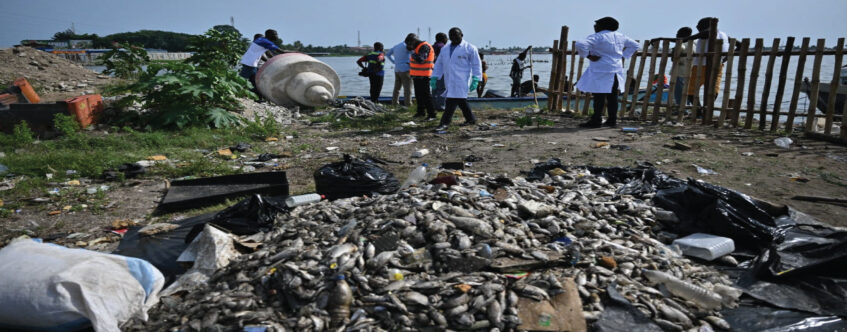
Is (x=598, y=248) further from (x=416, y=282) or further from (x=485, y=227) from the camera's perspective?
(x=416, y=282)

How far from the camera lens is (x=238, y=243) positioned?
3176 millimetres

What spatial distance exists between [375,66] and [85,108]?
593 cm

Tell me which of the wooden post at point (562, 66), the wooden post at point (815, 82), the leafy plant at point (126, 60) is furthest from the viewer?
the leafy plant at point (126, 60)

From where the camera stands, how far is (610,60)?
302 inches

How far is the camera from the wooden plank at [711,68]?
24.7ft

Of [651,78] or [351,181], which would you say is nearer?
[351,181]

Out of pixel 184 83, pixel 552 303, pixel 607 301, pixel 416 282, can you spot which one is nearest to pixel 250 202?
pixel 416 282

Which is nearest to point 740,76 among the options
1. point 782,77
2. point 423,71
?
point 782,77

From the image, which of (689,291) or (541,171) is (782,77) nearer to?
(541,171)

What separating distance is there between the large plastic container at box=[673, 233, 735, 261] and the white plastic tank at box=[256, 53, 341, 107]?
8.76 metres

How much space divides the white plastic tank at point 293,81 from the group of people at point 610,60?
18.7 feet

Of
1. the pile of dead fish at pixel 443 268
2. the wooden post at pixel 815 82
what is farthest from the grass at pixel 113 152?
the wooden post at pixel 815 82

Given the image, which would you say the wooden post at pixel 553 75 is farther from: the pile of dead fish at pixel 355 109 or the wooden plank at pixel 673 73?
the pile of dead fish at pixel 355 109

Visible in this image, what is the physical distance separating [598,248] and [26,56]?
14942 mm
